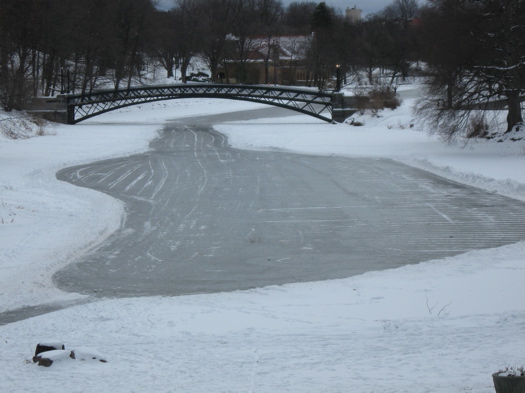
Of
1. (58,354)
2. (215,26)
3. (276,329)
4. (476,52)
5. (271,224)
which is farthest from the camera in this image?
(215,26)

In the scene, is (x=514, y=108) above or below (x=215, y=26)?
below

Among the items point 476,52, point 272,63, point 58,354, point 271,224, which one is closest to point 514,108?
point 476,52

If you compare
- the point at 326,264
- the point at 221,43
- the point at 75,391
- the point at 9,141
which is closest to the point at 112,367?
the point at 75,391

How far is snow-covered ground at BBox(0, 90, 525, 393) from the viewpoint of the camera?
5.70 metres

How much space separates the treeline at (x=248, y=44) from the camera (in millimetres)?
27016

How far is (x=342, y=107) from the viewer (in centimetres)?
5144

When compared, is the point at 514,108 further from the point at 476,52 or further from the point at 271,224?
the point at 271,224

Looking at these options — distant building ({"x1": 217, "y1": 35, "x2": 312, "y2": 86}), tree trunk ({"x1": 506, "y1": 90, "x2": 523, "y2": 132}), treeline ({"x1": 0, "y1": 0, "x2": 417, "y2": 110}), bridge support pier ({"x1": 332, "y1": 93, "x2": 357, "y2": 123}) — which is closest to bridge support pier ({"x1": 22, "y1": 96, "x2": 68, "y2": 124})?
treeline ({"x1": 0, "y1": 0, "x2": 417, "y2": 110})

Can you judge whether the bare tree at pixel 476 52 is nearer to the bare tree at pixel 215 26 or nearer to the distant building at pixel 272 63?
the distant building at pixel 272 63

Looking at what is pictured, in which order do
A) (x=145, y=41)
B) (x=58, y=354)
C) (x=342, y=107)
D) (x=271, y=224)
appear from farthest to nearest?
(x=145, y=41), (x=342, y=107), (x=271, y=224), (x=58, y=354)

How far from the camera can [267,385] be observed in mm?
5598

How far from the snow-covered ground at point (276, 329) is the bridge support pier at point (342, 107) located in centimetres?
3835

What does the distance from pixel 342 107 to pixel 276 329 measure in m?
45.1

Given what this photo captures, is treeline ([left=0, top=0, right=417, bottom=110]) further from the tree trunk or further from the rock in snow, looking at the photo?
the rock in snow
